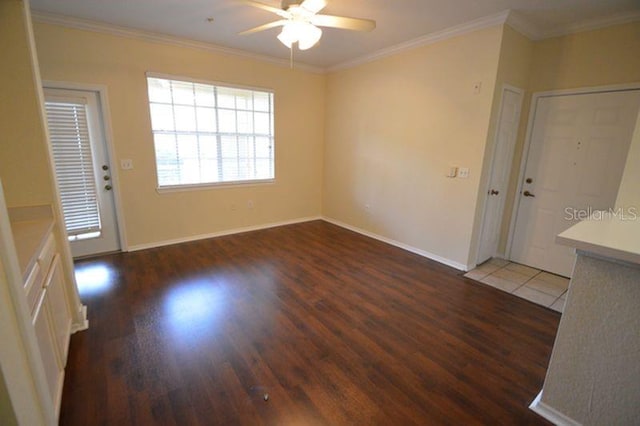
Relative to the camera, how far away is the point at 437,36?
3348 millimetres

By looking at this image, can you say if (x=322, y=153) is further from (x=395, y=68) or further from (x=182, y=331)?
(x=182, y=331)

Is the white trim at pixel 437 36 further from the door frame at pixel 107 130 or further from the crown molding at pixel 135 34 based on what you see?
the door frame at pixel 107 130

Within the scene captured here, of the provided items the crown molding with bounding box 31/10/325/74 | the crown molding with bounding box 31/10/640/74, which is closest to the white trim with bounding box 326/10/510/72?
the crown molding with bounding box 31/10/640/74

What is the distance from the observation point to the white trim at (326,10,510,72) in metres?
2.84

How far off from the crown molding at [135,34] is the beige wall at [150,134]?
50mm

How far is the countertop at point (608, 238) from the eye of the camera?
4.26ft

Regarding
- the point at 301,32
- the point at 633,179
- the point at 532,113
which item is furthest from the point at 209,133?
the point at 633,179

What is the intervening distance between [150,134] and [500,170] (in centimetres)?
446

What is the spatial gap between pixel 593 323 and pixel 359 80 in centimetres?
414

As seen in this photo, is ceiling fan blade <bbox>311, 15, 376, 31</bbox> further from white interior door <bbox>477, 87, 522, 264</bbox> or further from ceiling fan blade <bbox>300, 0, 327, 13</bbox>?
white interior door <bbox>477, 87, 522, 264</bbox>

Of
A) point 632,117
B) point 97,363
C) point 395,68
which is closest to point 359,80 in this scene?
point 395,68

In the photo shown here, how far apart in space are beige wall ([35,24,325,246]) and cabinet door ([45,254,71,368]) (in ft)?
6.18

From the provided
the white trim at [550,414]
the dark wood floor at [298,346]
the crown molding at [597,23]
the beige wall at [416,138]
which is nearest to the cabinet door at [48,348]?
the dark wood floor at [298,346]

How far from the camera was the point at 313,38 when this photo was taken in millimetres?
2418
